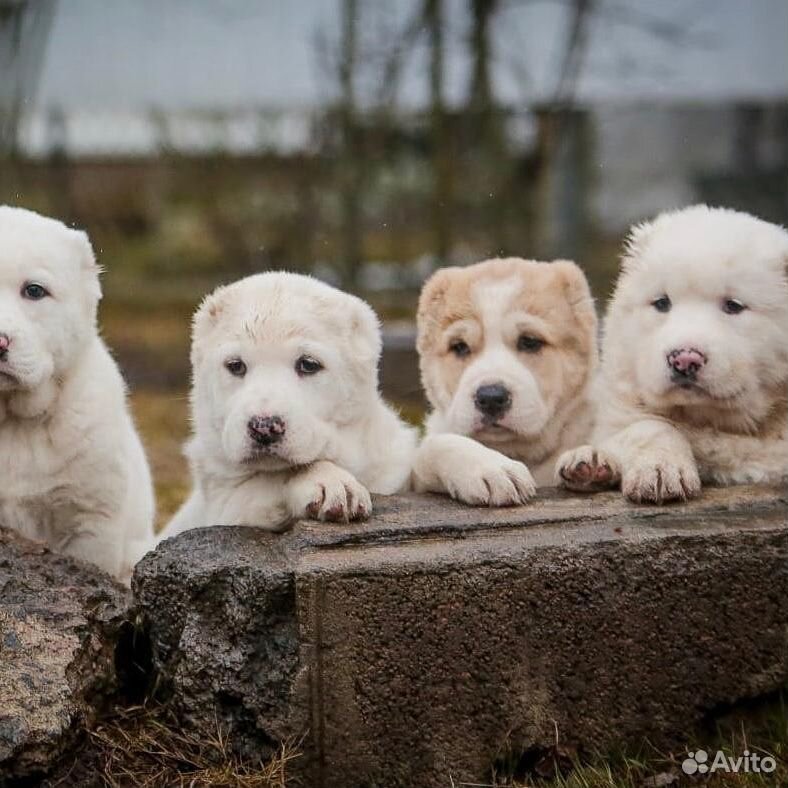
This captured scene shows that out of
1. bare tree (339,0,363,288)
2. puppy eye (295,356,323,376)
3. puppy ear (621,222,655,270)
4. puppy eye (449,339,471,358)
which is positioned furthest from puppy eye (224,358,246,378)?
bare tree (339,0,363,288)

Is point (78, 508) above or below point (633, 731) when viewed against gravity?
above

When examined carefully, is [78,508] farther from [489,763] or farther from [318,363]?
[489,763]

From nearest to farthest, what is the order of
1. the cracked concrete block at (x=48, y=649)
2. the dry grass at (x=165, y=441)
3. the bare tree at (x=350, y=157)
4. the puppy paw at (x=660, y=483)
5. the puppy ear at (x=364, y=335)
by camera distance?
1. the cracked concrete block at (x=48, y=649)
2. the puppy paw at (x=660, y=483)
3. the puppy ear at (x=364, y=335)
4. the dry grass at (x=165, y=441)
5. the bare tree at (x=350, y=157)

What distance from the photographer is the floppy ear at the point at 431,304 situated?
5922 millimetres

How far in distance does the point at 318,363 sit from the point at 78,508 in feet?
4.13

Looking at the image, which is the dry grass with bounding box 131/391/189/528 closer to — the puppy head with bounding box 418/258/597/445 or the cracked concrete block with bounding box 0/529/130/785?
the puppy head with bounding box 418/258/597/445

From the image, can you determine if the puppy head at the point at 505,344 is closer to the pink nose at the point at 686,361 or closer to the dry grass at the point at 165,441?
the pink nose at the point at 686,361

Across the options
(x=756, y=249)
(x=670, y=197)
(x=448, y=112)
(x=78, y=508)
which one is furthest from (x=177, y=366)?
(x=756, y=249)

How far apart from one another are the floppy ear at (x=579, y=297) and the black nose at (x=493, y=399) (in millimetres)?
694

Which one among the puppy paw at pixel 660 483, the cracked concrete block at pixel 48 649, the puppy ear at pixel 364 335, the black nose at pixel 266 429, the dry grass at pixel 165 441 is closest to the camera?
the cracked concrete block at pixel 48 649

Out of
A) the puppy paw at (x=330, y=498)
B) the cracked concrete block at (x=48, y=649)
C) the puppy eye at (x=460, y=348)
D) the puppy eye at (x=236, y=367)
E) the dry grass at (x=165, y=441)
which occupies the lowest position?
the dry grass at (x=165, y=441)

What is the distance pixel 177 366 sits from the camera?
41.6 feet

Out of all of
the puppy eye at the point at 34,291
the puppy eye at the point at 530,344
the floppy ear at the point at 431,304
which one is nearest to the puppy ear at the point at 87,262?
the puppy eye at the point at 34,291

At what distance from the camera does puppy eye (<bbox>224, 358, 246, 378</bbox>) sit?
15.8 feet
